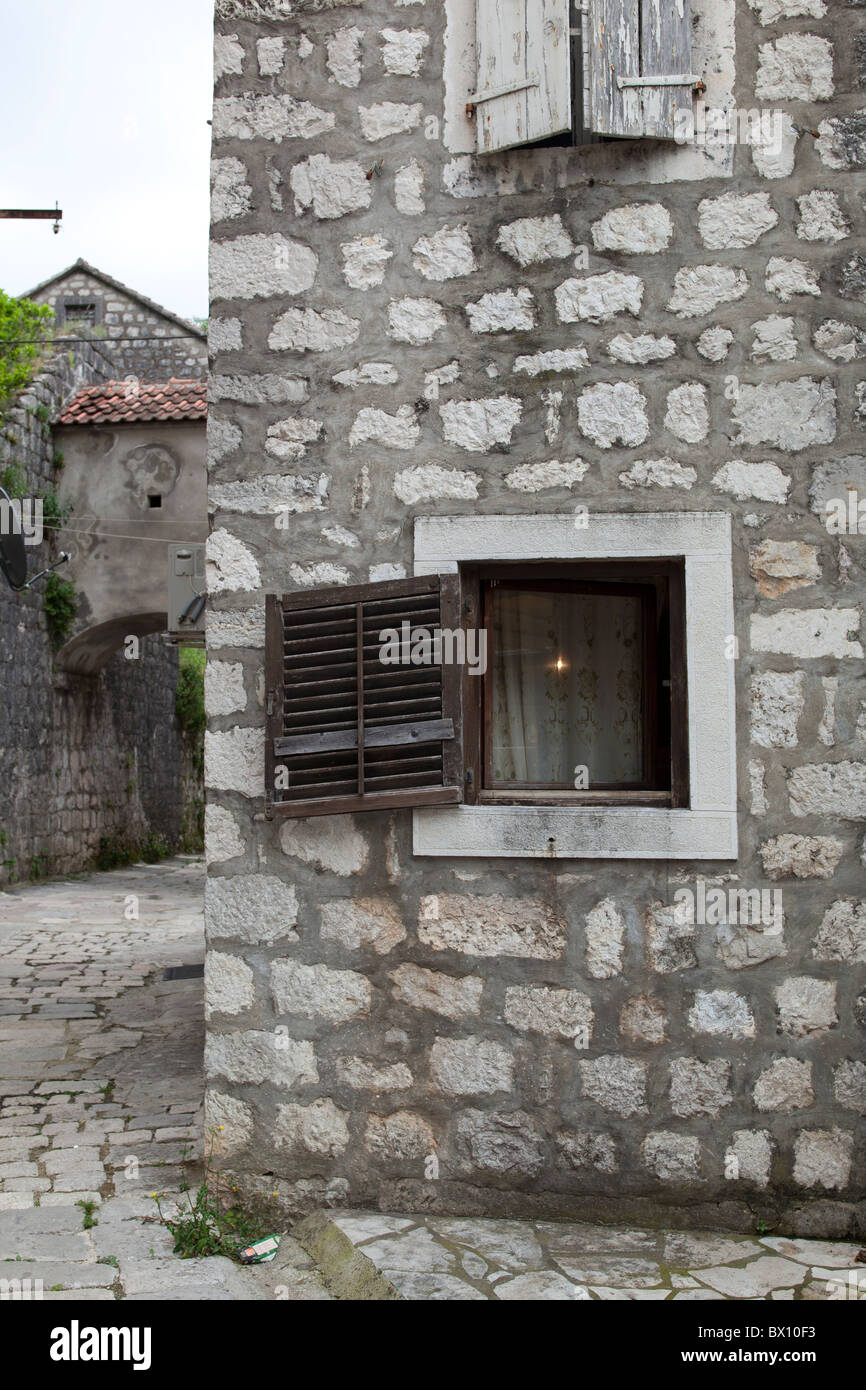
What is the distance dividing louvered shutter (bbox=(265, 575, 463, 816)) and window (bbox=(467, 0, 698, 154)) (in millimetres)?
1489

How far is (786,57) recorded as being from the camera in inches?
142

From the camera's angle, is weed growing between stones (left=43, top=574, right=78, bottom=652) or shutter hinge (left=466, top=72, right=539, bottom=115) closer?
shutter hinge (left=466, top=72, right=539, bottom=115)

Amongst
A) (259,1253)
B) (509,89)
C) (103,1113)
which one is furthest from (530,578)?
(103,1113)

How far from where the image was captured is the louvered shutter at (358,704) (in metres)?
3.58

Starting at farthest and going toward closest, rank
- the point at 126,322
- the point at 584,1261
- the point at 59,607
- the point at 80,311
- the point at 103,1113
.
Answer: the point at 80,311
the point at 126,322
the point at 59,607
the point at 103,1113
the point at 584,1261

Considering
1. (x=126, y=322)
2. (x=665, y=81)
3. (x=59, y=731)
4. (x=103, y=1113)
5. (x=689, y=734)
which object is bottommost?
(x=103, y=1113)

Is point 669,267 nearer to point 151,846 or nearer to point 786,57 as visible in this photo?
point 786,57

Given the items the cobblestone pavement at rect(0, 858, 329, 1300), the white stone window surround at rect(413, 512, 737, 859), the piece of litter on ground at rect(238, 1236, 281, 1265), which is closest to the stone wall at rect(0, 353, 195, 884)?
the cobblestone pavement at rect(0, 858, 329, 1300)

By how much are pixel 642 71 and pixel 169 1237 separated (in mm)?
3924

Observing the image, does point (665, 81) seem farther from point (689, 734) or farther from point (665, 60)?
point (689, 734)

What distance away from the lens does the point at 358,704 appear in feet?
12.0

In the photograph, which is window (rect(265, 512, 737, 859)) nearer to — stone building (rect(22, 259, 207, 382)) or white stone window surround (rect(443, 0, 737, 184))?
white stone window surround (rect(443, 0, 737, 184))

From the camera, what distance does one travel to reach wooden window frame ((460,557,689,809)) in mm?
3629
